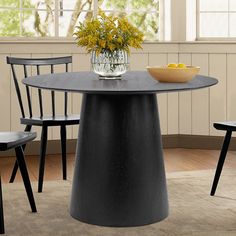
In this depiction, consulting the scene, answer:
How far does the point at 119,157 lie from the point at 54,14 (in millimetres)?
2529

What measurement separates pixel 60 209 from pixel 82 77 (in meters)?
0.72

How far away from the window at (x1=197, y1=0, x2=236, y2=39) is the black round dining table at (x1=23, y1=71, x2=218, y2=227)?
2.38 metres

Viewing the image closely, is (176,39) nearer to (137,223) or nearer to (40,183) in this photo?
(40,183)

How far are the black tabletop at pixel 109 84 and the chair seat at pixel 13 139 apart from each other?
10.7 inches

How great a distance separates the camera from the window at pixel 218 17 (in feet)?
17.4

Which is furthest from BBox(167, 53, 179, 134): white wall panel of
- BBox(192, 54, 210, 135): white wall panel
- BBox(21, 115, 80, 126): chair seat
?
BBox(21, 115, 80, 126): chair seat

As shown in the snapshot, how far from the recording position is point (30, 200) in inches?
127

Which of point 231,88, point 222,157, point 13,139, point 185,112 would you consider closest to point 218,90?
point 231,88

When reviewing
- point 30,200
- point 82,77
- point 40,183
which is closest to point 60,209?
point 30,200

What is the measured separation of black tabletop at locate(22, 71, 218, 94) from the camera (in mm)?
2654

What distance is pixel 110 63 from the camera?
3.16 metres

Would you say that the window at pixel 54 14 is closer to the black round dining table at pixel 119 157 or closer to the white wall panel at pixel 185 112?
the white wall panel at pixel 185 112

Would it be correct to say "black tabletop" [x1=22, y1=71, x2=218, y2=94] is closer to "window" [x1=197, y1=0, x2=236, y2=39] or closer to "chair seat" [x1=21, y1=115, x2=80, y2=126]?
"chair seat" [x1=21, y1=115, x2=80, y2=126]

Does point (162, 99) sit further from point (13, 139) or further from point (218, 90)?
point (13, 139)
